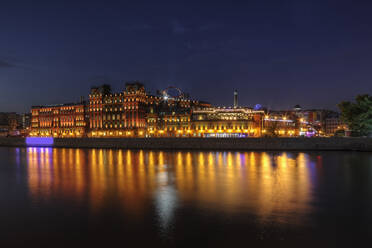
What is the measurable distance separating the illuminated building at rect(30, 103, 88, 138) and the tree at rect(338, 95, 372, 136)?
10921cm

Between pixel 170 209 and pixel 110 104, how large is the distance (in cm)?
12445

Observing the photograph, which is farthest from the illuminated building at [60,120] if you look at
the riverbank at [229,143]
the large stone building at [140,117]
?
the riverbank at [229,143]

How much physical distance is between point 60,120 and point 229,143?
349 feet

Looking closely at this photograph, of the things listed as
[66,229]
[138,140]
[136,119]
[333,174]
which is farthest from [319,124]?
[66,229]

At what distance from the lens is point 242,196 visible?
22016 mm

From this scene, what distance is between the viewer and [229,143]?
231 feet

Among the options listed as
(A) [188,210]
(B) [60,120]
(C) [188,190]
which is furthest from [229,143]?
(B) [60,120]

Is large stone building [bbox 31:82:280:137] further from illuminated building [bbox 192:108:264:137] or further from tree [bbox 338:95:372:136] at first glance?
tree [bbox 338:95:372:136]

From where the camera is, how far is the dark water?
13.7 metres

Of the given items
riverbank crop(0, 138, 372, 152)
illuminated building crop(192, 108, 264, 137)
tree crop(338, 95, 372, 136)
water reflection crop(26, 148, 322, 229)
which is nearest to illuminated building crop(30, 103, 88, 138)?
riverbank crop(0, 138, 372, 152)

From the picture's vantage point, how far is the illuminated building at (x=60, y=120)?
147m

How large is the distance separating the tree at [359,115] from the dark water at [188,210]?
35.5 meters

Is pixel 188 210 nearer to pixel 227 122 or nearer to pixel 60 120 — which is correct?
pixel 227 122

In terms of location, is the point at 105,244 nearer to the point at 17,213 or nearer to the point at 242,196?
the point at 17,213
